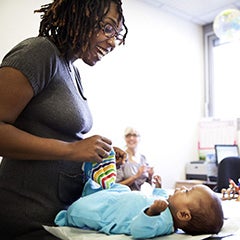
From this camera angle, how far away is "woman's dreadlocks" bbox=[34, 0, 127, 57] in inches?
38.7

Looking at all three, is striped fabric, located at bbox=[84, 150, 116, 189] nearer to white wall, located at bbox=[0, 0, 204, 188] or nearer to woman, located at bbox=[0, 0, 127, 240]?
woman, located at bbox=[0, 0, 127, 240]

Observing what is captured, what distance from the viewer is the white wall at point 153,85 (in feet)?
10.9

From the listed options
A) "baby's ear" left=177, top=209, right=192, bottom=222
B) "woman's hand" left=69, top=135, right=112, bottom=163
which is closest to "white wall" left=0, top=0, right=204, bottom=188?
"woman's hand" left=69, top=135, right=112, bottom=163

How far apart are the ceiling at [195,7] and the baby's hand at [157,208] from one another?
3.39 m

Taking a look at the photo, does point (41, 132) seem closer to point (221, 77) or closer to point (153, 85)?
point (153, 85)

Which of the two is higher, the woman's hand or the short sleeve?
the short sleeve

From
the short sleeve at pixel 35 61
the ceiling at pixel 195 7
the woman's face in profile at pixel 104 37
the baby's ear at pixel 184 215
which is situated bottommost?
the baby's ear at pixel 184 215

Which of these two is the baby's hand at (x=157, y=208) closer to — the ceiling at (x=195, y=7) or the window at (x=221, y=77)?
the ceiling at (x=195, y=7)

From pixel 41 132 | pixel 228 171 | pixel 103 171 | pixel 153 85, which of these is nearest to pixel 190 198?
pixel 103 171

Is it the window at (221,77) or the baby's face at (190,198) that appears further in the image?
the window at (221,77)

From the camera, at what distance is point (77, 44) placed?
0.99 metres

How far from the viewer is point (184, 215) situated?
0.91m

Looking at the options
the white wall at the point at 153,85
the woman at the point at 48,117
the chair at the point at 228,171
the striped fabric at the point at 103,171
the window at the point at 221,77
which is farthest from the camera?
the window at the point at 221,77

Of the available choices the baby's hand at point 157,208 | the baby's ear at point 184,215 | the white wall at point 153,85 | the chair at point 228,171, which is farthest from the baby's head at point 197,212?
the white wall at point 153,85
